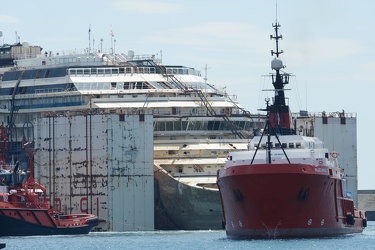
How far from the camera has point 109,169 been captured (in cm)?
13362

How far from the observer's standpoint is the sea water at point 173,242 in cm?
11031

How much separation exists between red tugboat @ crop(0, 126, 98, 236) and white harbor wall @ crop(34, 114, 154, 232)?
155 cm

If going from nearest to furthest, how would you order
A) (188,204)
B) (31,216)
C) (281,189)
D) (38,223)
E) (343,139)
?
(281,189) < (31,216) < (38,223) < (188,204) < (343,139)

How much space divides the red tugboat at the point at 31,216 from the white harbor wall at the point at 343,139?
2135 centimetres

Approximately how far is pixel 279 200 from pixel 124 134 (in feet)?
77.0

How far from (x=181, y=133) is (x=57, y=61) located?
1544 cm

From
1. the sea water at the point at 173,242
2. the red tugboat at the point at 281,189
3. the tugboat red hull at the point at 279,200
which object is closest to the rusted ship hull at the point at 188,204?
the sea water at the point at 173,242

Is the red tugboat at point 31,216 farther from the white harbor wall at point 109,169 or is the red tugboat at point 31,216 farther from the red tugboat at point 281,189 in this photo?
the red tugboat at point 281,189

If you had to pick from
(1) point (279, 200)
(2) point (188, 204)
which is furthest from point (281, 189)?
(2) point (188, 204)

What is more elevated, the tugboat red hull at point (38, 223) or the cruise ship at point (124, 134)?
the cruise ship at point (124, 134)

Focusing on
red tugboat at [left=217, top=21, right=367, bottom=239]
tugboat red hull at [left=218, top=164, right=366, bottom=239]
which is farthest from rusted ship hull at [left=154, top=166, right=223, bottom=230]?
tugboat red hull at [left=218, top=164, right=366, bottom=239]

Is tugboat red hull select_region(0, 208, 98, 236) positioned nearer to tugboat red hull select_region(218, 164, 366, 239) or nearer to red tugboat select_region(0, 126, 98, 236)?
red tugboat select_region(0, 126, 98, 236)

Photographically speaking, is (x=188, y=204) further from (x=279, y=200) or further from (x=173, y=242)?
(x=279, y=200)

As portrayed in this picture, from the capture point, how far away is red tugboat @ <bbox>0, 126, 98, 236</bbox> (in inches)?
5182
